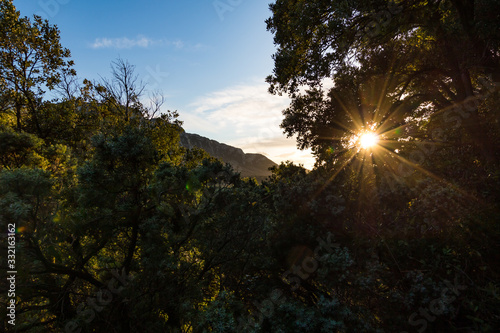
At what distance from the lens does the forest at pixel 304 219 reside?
4.15 m

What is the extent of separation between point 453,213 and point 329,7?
6633 millimetres

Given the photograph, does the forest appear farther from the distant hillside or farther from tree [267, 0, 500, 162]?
the distant hillside

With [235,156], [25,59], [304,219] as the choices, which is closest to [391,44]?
[304,219]

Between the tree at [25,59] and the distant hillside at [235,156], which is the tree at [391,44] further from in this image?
the distant hillside at [235,156]

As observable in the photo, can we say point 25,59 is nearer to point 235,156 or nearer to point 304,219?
point 304,219

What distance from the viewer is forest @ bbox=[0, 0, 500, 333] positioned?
13.6 feet

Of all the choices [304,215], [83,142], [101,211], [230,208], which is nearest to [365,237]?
[304,215]

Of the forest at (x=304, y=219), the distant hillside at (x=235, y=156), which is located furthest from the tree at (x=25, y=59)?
the distant hillside at (x=235, y=156)

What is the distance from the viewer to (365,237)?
4.95 metres

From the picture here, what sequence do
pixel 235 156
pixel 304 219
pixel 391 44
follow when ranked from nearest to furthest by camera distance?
pixel 304 219
pixel 391 44
pixel 235 156

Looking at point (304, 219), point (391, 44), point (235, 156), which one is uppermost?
point (235, 156)

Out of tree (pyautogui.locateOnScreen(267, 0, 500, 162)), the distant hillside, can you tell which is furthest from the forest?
the distant hillside

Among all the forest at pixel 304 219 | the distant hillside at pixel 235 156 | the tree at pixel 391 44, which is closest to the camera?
the forest at pixel 304 219

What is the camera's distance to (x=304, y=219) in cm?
590
